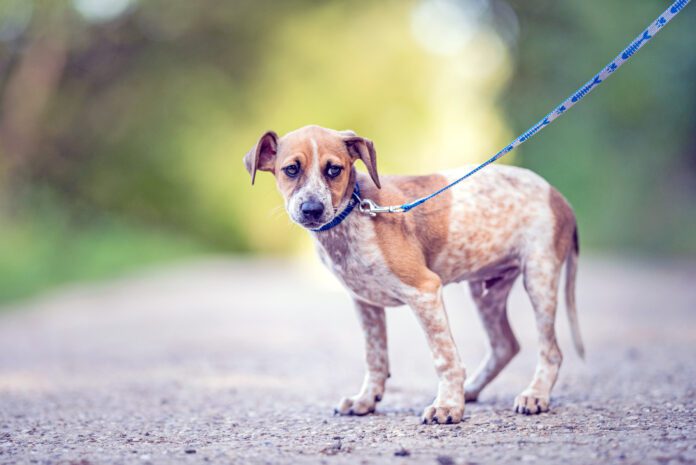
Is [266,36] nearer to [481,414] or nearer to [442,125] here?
[442,125]

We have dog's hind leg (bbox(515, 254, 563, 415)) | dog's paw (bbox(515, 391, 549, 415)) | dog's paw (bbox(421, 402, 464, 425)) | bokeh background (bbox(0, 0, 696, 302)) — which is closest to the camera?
dog's paw (bbox(421, 402, 464, 425))

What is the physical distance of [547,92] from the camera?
963 inches

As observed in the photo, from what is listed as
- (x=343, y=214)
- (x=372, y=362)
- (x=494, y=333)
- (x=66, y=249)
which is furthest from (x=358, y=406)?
(x=66, y=249)

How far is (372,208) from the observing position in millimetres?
4613

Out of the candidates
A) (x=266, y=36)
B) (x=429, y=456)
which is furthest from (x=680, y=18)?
(x=429, y=456)

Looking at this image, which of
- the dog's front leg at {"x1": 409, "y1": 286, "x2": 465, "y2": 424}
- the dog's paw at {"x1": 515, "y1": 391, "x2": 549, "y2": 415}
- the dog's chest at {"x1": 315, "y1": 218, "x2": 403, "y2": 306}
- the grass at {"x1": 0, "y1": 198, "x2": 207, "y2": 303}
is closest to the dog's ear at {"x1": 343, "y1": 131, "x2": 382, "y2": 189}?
the dog's chest at {"x1": 315, "y1": 218, "x2": 403, "y2": 306}

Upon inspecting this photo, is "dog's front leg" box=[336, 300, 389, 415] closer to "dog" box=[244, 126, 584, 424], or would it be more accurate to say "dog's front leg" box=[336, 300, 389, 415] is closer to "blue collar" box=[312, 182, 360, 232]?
"dog" box=[244, 126, 584, 424]

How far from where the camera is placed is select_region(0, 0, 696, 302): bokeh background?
68.5 feet

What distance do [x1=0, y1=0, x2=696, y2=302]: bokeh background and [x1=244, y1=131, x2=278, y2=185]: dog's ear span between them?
15631mm

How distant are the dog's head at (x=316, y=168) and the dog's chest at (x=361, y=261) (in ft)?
0.52

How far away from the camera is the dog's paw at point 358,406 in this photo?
495 cm

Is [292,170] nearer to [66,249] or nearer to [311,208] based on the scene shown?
[311,208]

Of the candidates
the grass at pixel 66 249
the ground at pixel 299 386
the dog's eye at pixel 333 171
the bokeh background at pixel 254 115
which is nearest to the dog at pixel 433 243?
the dog's eye at pixel 333 171

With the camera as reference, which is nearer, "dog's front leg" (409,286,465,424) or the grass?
"dog's front leg" (409,286,465,424)
